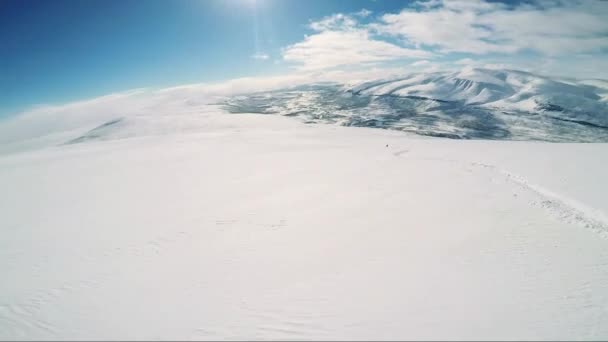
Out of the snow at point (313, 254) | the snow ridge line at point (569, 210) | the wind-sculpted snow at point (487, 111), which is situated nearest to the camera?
the snow at point (313, 254)

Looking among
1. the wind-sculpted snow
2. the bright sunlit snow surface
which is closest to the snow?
the bright sunlit snow surface

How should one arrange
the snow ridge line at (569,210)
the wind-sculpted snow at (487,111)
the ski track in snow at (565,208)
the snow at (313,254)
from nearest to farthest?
1. the snow at (313,254)
2. the snow ridge line at (569,210)
3. the ski track in snow at (565,208)
4. the wind-sculpted snow at (487,111)

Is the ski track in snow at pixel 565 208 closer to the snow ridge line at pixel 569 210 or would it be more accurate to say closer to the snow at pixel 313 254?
the snow ridge line at pixel 569 210

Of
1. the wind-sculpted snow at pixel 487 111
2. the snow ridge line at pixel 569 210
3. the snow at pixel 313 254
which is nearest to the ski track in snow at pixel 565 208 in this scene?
the snow ridge line at pixel 569 210

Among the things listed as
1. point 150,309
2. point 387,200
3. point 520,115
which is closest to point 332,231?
point 387,200

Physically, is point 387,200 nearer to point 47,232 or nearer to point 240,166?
point 240,166

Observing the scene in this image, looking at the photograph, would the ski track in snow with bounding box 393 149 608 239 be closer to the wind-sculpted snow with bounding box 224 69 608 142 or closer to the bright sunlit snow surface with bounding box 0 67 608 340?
the bright sunlit snow surface with bounding box 0 67 608 340
